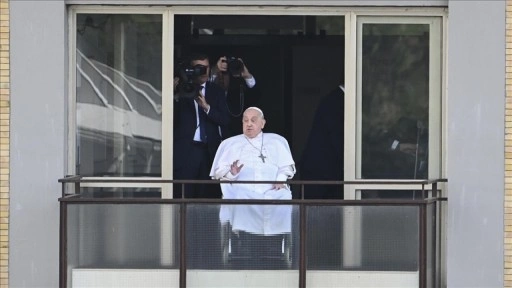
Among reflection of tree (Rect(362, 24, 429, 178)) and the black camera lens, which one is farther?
the black camera lens

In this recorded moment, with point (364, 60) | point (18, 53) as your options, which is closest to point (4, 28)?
point (18, 53)

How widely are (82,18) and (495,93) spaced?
3539 mm

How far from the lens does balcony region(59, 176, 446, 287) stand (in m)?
12.9

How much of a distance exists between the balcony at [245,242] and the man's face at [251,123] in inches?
24.6

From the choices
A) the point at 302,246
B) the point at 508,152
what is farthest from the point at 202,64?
the point at 508,152

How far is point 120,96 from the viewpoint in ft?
45.3

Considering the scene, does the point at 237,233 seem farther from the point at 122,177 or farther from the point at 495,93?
the point at 495,93

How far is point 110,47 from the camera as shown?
45.3 ft

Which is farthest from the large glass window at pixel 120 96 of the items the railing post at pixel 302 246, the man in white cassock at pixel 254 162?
the railing post at pixel 302 246

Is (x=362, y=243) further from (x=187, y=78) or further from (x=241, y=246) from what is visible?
(x=187, y=78)

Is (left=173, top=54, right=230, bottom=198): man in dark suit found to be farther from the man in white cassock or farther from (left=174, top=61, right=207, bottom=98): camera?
the man in white cassock

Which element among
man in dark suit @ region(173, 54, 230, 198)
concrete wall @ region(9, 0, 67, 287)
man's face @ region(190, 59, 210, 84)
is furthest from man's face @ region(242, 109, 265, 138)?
concrete wall @ region(9, 0, 67, 287)

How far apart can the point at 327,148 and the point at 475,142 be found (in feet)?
4.50

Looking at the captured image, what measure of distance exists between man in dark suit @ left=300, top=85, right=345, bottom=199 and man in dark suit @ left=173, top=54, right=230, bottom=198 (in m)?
0.80
